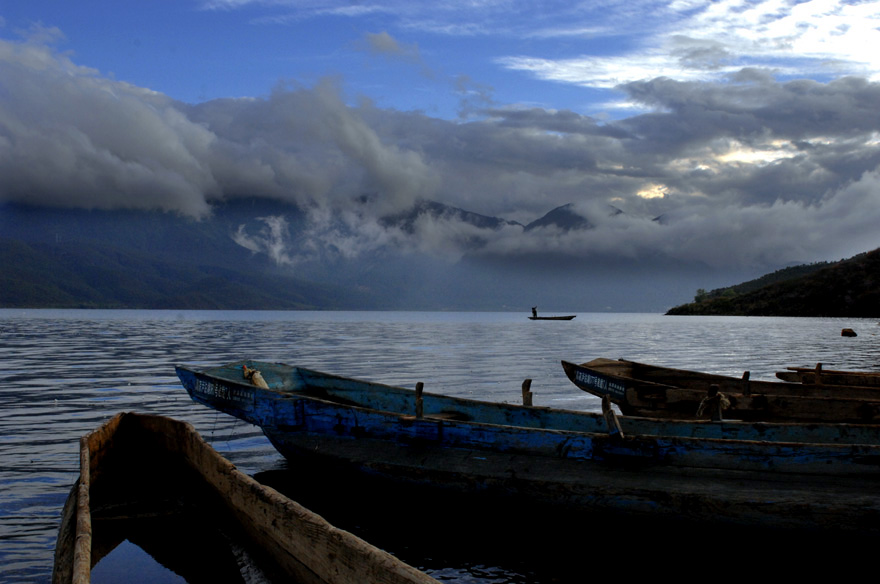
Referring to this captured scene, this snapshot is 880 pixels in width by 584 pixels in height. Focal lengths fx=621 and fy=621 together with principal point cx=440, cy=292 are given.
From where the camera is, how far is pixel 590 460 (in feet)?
31.6

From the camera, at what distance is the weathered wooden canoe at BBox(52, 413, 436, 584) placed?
18.7 feet

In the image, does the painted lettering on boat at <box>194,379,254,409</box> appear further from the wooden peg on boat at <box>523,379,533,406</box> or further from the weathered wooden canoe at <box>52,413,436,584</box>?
the wooden peg on boat at <box>523,379,533,406</box>

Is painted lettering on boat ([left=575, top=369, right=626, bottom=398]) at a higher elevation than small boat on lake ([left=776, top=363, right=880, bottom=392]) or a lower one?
higher

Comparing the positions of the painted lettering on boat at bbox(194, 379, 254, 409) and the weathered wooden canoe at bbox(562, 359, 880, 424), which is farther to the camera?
the weathered wooden canoe at bbox(562, 359, 880, 424)

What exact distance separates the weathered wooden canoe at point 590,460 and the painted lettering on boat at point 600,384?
15.7 feet

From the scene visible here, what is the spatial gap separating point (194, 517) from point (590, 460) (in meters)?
6.39

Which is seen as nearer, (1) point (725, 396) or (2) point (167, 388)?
(1) point (725, 396)

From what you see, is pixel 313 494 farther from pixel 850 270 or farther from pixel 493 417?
pixel 850 270

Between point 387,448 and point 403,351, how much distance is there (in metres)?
38.2

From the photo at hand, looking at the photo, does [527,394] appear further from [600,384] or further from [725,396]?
[600,384]

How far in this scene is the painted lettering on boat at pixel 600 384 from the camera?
16312 millimetres

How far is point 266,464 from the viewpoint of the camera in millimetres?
14242

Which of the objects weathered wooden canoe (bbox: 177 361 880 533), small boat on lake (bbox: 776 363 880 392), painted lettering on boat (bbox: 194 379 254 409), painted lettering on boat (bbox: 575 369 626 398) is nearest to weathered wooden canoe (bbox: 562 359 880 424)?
painted lettering on boat (bbox: 575 369 626 398)

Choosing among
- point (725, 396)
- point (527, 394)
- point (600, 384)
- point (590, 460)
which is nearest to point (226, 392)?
point (527, 394)
